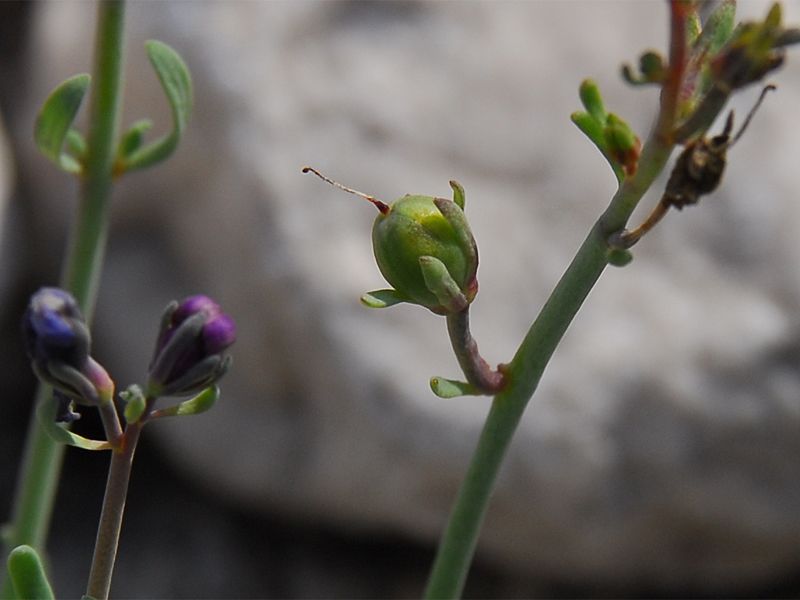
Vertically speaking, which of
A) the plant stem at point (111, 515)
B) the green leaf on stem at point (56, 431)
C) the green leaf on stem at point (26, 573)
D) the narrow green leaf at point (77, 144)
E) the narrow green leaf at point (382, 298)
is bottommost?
the green leaf on stem at point (26, 573)

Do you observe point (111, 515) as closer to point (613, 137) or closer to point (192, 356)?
point (192, 356)

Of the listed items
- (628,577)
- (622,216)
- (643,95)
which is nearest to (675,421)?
(628,577)

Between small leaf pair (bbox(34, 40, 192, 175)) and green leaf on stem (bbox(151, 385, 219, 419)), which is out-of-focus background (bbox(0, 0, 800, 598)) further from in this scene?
green leaf on stem (bbox(151, 385, 219, 419))

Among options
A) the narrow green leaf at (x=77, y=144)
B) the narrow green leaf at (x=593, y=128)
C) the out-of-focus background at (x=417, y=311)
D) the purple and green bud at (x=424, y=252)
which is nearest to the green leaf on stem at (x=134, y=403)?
the purple and green bud at (x=424, y=252)

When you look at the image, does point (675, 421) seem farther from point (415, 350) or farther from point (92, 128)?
point (92, 128)

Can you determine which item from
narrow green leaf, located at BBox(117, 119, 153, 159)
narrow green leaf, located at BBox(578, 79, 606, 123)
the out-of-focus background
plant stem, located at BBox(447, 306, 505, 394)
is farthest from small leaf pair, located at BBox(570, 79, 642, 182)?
the out-of-focus background

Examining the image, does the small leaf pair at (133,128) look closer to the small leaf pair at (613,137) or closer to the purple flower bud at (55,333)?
the purple flower bud at (55,333)
